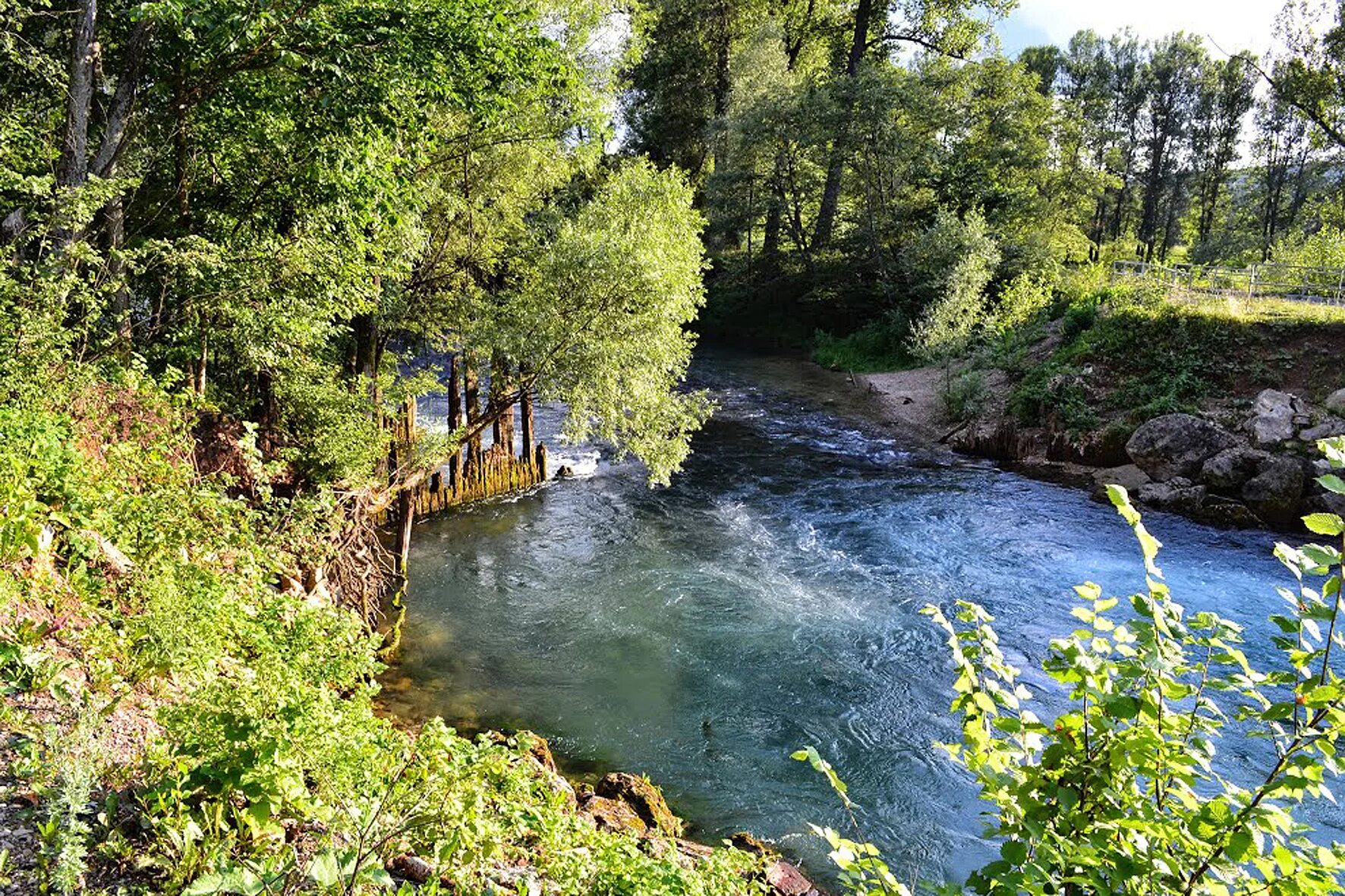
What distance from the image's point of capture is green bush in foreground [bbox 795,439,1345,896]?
8.78 ft

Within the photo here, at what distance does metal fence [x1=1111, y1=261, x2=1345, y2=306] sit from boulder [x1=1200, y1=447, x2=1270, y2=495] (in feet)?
32.1

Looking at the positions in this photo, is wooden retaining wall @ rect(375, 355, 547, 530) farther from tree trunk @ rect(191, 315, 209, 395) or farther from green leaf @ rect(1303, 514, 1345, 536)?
green leaf @ rect(1303, 514, 1345, 536)

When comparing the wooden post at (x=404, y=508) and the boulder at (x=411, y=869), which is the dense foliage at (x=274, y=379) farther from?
the wooden post at (x=404, y=508)

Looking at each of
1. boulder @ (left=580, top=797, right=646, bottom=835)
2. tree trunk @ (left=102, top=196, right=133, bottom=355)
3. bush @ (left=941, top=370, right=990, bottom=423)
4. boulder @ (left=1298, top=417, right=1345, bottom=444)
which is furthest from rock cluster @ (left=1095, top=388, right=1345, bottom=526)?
tree trunk @ (left=102, top=196, right=133, bottom=355)

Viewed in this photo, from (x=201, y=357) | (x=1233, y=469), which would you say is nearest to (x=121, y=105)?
(x=201, y=357)

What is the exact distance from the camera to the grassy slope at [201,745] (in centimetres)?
419

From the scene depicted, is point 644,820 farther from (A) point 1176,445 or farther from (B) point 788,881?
(A) point 1176,445

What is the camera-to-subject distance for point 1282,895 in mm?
2613

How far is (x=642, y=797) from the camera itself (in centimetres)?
893

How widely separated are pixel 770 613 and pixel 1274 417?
1657 cm

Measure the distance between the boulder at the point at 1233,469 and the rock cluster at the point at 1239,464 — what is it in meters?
0.02

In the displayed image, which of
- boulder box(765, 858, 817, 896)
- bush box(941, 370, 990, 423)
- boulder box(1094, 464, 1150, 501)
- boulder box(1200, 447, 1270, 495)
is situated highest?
bush box(941, 370, 990, 423)

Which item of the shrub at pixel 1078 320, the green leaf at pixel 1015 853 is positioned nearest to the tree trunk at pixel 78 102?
the green leaf at pixel 1015 853

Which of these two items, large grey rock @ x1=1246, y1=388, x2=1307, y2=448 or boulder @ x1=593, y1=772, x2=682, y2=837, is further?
large grey rock @ x1=1246, y1=388, x2=1307, y2=448
